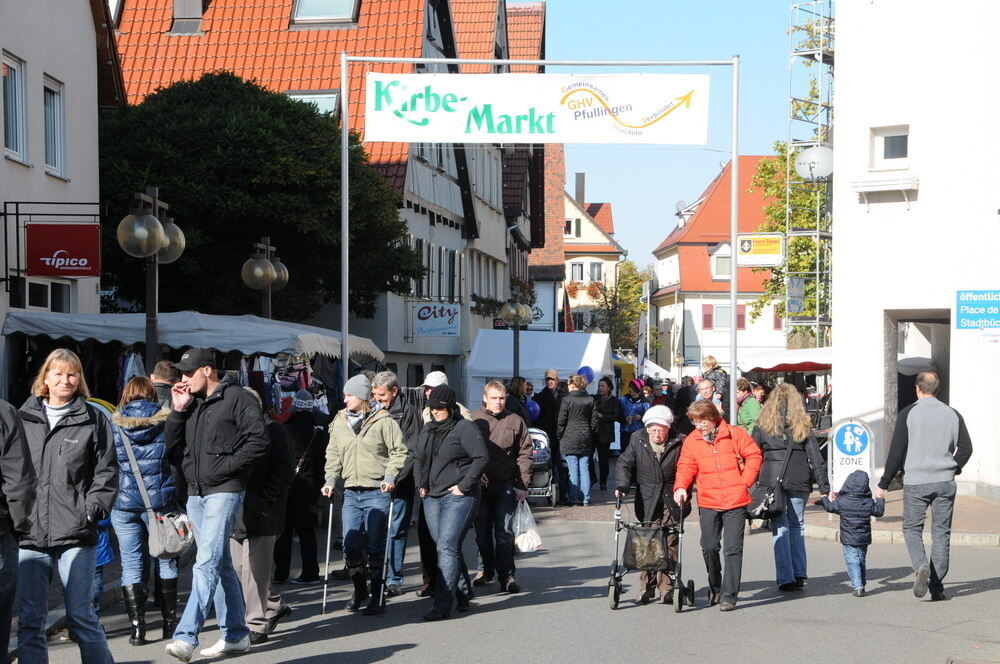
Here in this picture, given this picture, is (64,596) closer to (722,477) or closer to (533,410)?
(722,477)

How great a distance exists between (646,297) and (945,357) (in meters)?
68.9

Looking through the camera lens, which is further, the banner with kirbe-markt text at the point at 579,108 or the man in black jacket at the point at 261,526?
the banner with kirbe-markt text at the point at 579,108

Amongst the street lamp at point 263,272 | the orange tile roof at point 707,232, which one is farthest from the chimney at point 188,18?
the orange tile roof at point 707,232

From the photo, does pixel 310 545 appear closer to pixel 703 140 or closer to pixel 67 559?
pixel 67 559

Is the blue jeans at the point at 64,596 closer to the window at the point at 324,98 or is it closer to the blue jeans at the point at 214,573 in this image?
the blue jeans at the point at 214,573

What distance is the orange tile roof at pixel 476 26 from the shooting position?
143 ft

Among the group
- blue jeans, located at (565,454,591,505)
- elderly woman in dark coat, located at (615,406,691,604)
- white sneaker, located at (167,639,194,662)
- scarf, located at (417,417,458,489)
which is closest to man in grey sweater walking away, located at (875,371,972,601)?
elderly woman in dark coat, located at (615,406,691,604)

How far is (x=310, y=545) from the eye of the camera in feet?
40.1

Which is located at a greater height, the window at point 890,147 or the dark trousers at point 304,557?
the window at point 890,147

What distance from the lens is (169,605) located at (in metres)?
9.60

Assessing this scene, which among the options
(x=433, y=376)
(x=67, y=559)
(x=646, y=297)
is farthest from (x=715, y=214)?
(x=67, y=559)

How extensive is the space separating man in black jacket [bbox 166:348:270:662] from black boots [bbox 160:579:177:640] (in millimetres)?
919

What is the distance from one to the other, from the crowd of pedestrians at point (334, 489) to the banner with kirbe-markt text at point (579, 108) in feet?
16.2

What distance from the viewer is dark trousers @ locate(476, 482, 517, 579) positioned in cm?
1169
